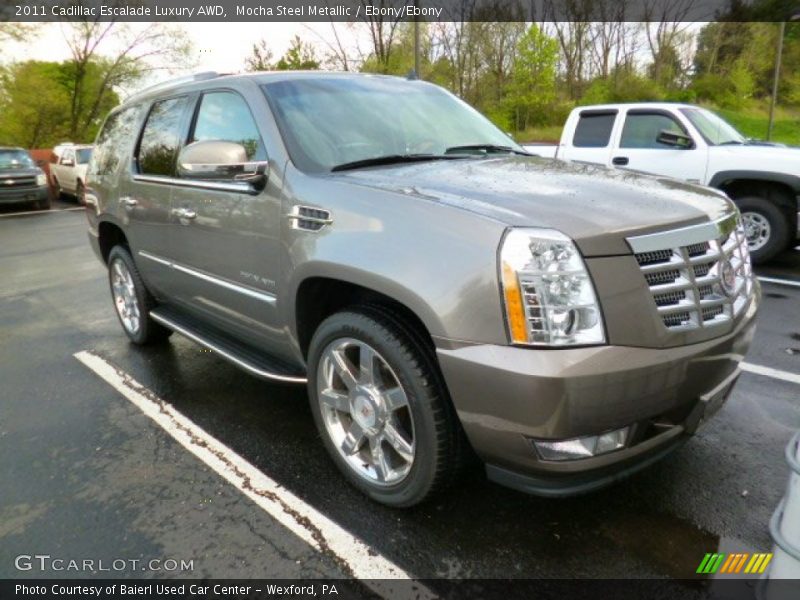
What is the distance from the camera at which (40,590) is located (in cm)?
222

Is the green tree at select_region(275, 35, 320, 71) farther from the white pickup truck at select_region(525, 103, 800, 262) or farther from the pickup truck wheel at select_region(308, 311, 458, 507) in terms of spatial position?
the pickup truck wheel at select_region(308, 311, 458, 507)

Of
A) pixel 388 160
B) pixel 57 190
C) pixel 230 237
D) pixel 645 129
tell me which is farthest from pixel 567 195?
pixel 57 190

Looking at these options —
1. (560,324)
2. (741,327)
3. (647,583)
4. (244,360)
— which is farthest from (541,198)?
(244,360)

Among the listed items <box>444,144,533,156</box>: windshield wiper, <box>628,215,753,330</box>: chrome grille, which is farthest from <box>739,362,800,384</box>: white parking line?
<box>444,144,533,156</box>: windshield wiper

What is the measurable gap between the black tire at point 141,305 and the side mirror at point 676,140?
6258 mm

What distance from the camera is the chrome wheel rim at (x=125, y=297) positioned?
4.62 meters

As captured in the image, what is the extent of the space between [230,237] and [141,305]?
1.85m

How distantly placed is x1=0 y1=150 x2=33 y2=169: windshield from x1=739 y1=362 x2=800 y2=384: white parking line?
18.2 m

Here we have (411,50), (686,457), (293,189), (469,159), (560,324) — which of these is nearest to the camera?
(560,324)

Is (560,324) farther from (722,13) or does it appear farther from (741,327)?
(722,13)

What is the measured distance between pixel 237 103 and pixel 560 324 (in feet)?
7.51

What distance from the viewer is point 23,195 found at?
15.6 m

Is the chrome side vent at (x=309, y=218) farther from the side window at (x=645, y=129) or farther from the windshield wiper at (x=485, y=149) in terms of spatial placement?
the side window at (x=645, y=129)

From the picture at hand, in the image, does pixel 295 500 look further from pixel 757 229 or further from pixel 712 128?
pixel 712 128
